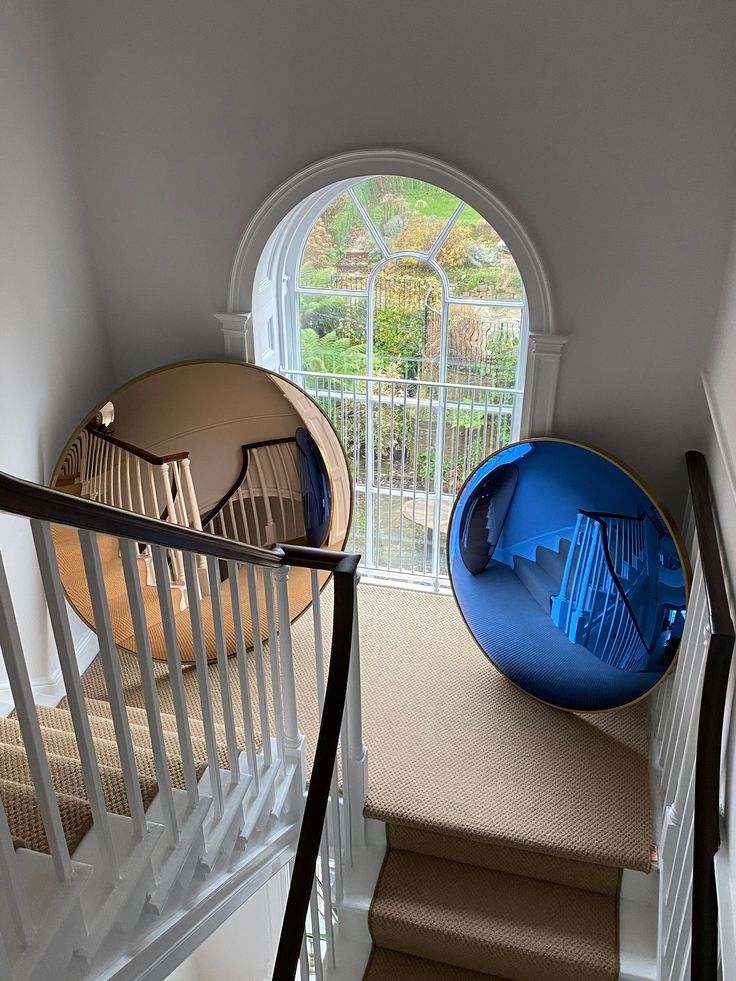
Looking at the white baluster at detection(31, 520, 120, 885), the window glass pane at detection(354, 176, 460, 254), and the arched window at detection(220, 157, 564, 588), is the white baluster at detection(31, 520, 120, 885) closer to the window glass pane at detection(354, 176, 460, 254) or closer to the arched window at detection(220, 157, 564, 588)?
the arched window at detection(220, 157, 564, 588)

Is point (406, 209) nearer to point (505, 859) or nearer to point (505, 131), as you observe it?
point (505, 131)

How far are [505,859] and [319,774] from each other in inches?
33.5

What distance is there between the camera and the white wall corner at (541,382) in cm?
287

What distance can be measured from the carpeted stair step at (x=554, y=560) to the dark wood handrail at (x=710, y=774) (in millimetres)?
751

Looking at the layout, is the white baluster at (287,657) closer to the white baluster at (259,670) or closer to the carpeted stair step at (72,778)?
the white baluster at (259,670)

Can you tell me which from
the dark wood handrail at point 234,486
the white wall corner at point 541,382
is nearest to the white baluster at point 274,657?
the dark wood handrail at point 234,486

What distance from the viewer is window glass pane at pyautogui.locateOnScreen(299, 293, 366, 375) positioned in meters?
3.46

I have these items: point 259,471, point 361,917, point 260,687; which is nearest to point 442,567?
point 259,471

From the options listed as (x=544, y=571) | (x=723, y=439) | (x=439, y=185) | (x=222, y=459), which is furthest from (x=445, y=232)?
(x=723, y=439)

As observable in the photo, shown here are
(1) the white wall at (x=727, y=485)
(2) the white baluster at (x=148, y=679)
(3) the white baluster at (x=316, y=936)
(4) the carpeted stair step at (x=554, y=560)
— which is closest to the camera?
(2) the white baluster at (x=148, y=679)

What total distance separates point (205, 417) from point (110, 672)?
5.96 ft

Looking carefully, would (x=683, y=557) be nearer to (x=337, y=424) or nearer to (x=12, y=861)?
(x=337, y=424)

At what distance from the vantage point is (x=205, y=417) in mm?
3154

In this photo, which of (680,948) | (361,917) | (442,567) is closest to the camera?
(680,948)
